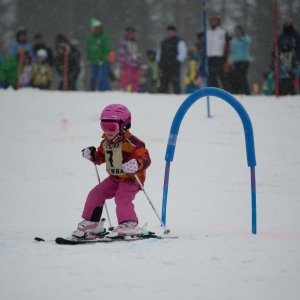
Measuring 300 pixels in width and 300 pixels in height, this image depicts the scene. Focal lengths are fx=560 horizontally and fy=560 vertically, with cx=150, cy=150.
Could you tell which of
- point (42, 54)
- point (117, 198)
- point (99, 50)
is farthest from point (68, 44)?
point (117, 198)

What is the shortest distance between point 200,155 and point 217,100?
425 centimetres

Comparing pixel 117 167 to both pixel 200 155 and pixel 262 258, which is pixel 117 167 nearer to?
pixel 262 258

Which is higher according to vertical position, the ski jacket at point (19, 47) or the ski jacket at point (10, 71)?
the ski jacket at point (19, 47)

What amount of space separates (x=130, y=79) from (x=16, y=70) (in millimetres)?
3237

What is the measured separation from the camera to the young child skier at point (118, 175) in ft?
16.4

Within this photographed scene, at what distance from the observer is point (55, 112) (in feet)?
40.5

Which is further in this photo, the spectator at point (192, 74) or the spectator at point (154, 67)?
the spectator at point (154, 67)

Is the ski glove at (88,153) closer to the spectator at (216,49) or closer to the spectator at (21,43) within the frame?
the spectator at (216,49)

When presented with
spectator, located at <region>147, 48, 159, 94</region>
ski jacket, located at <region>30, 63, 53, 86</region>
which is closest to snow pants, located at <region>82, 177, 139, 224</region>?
ski jacket, located at <region>30, 63, 53, 86</region>

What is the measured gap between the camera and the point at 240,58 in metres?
14.0

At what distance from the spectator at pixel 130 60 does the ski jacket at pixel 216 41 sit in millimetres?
2676

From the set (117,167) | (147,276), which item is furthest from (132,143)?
(147,276)

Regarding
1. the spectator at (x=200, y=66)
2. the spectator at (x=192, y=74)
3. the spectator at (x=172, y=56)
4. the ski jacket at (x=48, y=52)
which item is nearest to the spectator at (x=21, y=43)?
the ski jacket at (x=48, y=52)

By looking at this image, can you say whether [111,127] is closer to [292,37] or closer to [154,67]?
[292,37]
